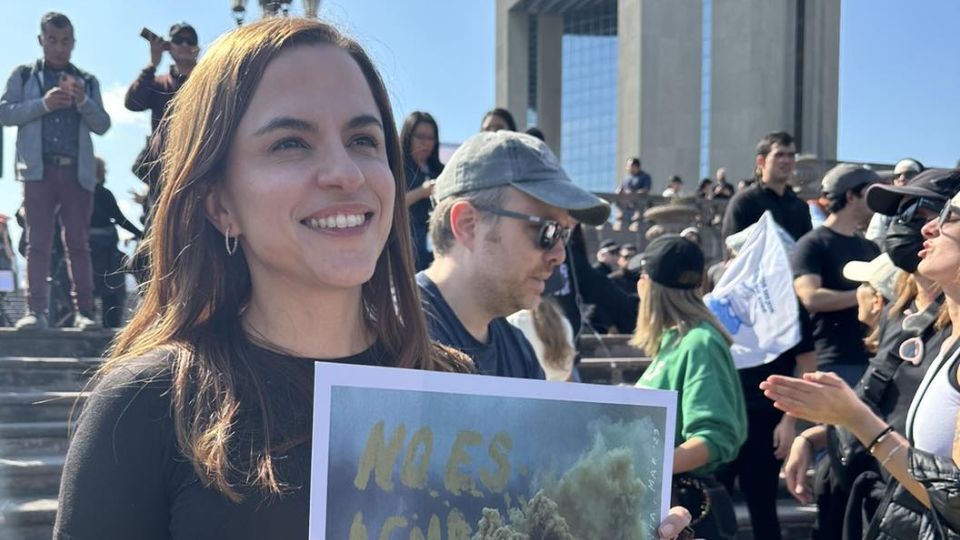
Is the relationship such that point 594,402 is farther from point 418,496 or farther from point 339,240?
point 339,240

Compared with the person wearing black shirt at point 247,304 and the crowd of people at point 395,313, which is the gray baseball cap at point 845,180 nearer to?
the crowd of people at point 395,313

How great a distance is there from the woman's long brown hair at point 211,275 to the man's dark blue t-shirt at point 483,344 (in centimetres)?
79

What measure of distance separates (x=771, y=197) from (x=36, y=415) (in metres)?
5.06

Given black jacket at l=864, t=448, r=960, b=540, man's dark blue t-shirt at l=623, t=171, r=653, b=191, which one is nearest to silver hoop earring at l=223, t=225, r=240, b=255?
black jacket at l=864, t=448, r=960, b=540

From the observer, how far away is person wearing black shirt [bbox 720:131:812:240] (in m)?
6.32

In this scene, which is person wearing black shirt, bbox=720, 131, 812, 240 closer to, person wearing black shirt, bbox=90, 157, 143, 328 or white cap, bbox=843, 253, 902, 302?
white cap, bbox=843, 253, 902, 302

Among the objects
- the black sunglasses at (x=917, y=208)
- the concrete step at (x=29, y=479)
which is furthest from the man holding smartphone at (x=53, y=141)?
the black sunglasses at (x=917, y=208)

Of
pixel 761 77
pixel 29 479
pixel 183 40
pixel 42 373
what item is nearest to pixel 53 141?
pixel 183 40

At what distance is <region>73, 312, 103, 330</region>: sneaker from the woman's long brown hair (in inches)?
224

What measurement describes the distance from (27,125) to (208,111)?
5.61 meters

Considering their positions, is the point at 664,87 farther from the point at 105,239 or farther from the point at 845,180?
the point at 845,180

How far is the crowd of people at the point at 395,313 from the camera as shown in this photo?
1.28 meters

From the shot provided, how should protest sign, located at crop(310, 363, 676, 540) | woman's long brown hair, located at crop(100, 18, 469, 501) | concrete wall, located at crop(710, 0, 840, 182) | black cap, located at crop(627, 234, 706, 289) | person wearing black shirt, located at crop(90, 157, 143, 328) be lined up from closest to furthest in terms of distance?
1. protest sign, located at crop(310, 363, 676, 540)
2. woman's long brown hair, located at crop(100, 18, 469, 501)
3. black cap, located at crop(627, 234, 706, 289)
4. person wearing black shirt, located at crop(90, 157, 143, 328)
5. concrete wall, located at crop(710, 0, 840, 182)

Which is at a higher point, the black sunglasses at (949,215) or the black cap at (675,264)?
the black sunglasses at (949,215)
